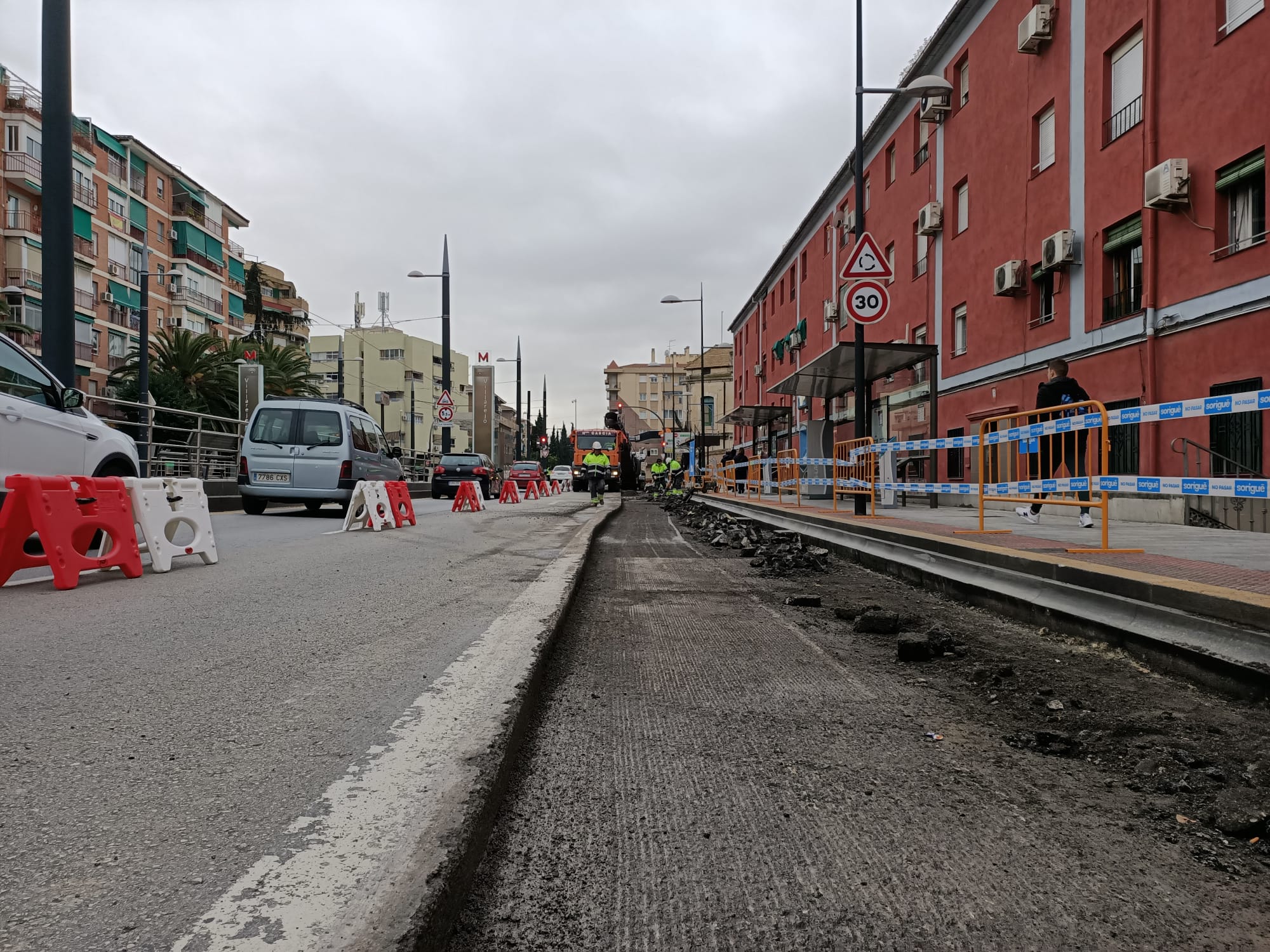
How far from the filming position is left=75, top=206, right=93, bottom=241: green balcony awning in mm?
44500

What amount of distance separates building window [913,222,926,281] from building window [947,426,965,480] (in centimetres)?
551

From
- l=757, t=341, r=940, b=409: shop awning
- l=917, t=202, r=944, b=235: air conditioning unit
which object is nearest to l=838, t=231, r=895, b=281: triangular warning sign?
l=757, t=341, r=940, b=409: shop awning

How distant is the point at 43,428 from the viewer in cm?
707

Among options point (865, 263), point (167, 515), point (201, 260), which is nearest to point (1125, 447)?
point (865, 263)

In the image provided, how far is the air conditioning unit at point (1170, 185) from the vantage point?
41.8 ft

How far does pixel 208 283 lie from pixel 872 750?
66207 mm

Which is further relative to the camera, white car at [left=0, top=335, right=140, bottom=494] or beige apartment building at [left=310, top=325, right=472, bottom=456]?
beige apartment building at [left=310, top=325, right=472, bottom=456]

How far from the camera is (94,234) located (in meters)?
46.4

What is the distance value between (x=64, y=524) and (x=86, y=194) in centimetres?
4970

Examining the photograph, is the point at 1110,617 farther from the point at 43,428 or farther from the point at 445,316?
the point at 445,316

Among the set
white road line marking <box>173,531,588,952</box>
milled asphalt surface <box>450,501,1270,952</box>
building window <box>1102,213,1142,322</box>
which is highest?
building window <box>1102,213,1142,322</box>

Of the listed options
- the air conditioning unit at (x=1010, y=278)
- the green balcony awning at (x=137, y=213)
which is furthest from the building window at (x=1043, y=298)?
the green balcony awning at (x=137, y=213)

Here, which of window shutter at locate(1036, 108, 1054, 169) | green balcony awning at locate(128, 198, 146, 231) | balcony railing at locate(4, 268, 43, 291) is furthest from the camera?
green balcony awning at locate(128, 198, 146, 231)

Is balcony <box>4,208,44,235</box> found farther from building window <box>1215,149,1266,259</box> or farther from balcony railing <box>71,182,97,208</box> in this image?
building window <box>1215,149,1266,259</box>
